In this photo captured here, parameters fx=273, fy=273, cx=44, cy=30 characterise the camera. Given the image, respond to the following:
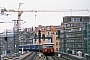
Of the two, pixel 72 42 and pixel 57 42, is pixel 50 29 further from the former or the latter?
pixel 72 42

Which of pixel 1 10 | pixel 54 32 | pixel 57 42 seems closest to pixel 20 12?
pixel 57 42

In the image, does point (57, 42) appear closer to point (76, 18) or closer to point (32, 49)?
point (76, 18)

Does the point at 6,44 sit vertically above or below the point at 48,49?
above

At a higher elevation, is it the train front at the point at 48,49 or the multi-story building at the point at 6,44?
the multi-story building at the point at 6,44

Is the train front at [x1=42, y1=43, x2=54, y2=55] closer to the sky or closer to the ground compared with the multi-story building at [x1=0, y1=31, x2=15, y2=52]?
closer to the ground

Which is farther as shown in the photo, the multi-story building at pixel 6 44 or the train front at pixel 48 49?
the train front at pixel 48 49

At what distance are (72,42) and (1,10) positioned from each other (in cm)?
4821

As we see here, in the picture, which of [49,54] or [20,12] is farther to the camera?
[20,12]

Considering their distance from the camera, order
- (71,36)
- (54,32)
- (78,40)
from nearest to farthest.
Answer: (78,40) < (71,36) < (54,32)

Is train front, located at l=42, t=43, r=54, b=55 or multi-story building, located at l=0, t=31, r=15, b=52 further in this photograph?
train front, located at l=42, t=43, r=54, b=55

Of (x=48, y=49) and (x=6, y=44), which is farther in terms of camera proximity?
(x=48, y=49)

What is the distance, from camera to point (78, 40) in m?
86.7

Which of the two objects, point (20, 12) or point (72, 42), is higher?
point (20, 12)

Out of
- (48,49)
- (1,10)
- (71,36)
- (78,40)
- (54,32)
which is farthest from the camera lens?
(54,32)
